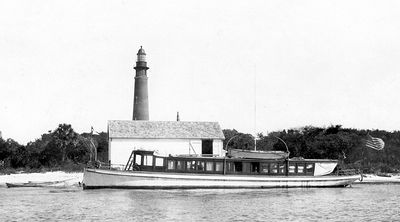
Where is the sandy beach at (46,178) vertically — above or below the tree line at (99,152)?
below

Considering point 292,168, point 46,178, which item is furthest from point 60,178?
point 292,168

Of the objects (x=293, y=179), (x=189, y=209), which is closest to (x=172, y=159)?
(x=293, y=179)

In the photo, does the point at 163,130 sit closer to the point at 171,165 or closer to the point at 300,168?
the point at 171,165

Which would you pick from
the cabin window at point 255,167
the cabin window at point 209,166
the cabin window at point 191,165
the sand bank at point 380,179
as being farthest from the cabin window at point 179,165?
the sand bank at point 380,179

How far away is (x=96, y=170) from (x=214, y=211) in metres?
12.7

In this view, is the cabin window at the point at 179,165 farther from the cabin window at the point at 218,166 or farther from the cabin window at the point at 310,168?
the cabin window at the point at 310,168

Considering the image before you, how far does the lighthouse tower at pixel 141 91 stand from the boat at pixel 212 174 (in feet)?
52.7

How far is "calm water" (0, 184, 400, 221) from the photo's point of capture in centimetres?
2622

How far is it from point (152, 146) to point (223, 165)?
Result: 10.5 metres

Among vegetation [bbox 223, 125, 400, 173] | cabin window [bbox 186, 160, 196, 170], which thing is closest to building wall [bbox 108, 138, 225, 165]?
cabin window [bbox 186, 160, 196, 170]

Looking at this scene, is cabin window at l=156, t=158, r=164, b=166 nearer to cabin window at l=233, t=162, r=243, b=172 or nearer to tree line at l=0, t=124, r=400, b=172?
cabin window at l=233, t=162, r=243, b=172

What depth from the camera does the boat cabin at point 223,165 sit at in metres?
39.4

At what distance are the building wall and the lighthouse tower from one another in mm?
8897

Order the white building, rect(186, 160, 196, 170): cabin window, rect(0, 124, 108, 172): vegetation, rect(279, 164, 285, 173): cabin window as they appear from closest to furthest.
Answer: rect(186, 160, 196, 170): cabin window → rect(279, 164, 285, 173): cabin window → the white building → rect(0, 124, 108, 172): vegetation
